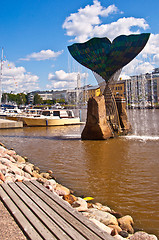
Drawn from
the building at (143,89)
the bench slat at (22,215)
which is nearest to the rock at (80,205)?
the bench slat at (22,215)

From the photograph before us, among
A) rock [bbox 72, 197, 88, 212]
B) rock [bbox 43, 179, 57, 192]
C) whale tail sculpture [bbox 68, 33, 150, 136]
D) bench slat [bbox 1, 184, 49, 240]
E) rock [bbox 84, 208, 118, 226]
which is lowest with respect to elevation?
rock [bbox 84, 208, 118, 226]

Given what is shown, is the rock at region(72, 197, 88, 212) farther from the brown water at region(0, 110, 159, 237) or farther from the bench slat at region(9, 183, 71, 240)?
the bench slat at region(9, 183, 71, 240)

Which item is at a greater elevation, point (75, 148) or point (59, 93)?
point (59, 93)

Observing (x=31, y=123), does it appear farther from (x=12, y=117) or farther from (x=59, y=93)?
(x=59, y=93)

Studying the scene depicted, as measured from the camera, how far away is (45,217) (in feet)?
13.7

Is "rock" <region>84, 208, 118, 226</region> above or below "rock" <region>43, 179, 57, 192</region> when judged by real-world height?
below

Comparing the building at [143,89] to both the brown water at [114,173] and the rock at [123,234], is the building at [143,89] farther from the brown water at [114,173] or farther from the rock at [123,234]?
the rock at [123,234]

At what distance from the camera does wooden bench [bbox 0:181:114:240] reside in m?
3.64

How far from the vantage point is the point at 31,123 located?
31.9m

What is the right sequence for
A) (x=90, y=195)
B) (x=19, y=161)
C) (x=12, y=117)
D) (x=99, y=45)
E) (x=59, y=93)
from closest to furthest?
1. (x=90, y=195)
2. (x=19, y=161)
3. (x=99, y=45)
4. (x=12, y=117)
5. (x=59, y=93)

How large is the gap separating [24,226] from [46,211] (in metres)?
0.65


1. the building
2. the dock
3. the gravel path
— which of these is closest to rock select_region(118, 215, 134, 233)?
the gravel path

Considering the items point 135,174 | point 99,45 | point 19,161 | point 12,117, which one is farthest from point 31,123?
point 135,174

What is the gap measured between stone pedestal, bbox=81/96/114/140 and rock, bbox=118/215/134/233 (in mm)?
11254
